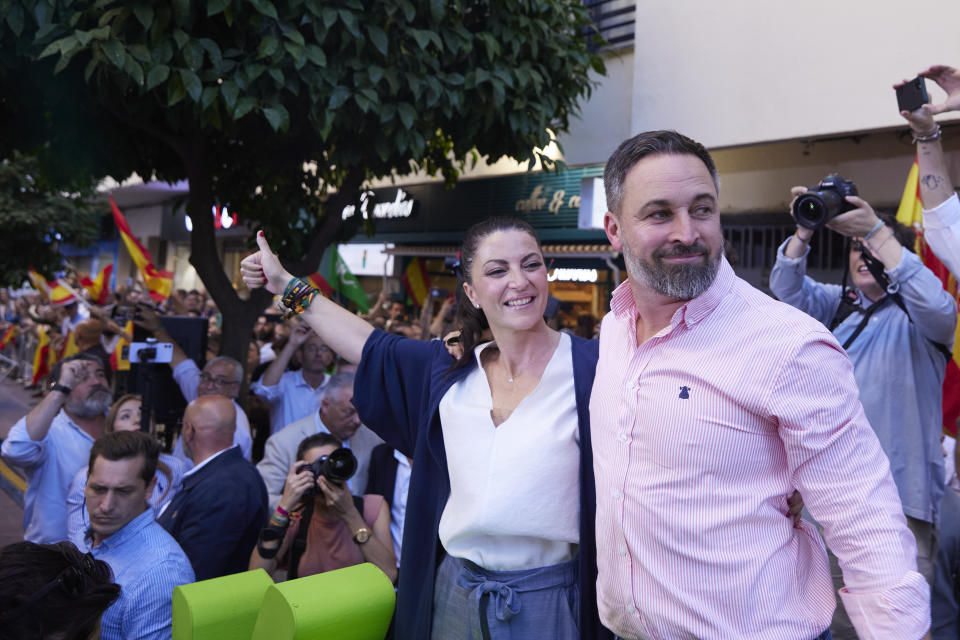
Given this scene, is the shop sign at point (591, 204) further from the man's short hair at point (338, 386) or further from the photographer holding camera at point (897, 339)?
the photographer holding camera at point (897, 339)

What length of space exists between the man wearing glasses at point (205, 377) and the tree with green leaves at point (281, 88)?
54cm

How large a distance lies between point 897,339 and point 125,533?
3.20 metres

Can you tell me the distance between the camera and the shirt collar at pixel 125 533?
310 cm

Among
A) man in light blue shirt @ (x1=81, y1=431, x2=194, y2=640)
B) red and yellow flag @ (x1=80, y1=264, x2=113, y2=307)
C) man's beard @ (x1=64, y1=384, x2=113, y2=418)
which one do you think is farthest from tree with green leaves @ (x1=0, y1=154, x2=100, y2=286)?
man in light blue shirt @ (x1=81, y1=431, x2=194, y2=640)

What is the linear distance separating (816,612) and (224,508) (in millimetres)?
2695

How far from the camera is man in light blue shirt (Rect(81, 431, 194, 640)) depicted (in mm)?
2840

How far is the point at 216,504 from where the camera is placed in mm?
3631

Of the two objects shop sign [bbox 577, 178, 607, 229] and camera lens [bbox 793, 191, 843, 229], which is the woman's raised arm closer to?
camera lens [bbox 793, 191, 843, 229]

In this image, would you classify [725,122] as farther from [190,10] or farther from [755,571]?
[755,571]

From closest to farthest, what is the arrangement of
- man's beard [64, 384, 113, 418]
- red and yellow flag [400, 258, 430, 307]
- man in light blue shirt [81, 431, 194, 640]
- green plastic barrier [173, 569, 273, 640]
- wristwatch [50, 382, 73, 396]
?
green plastic barrier [173, 569, 273, 640] → man in light blue shirt [81, 431, 194, 640] → wristwatch [50, 382, 73, 396] → man's beard [64, 384, 113, 418] → red and yellow flag [400, 258, 430, 307]

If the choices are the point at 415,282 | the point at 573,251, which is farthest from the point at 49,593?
the point at 415,282

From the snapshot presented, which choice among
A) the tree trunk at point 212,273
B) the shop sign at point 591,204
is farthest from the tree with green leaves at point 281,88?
the shop sign at point 591,204

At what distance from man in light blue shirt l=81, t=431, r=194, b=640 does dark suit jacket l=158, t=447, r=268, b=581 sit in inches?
11.5

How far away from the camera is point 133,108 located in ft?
17.4
